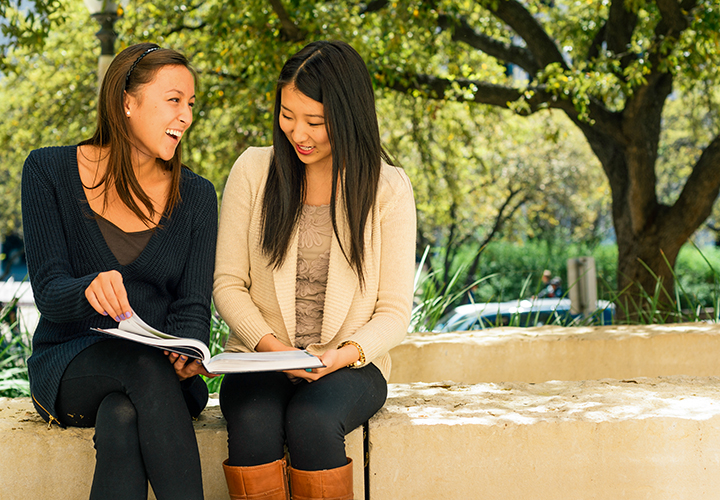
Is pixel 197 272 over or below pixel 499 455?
over

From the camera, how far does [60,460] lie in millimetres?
2084

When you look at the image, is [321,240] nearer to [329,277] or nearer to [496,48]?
[329,277]

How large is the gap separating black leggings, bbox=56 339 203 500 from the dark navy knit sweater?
9cm

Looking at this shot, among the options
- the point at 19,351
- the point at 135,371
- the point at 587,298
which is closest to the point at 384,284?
the point at 135,371

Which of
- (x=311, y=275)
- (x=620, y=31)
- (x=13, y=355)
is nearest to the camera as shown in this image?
(x=311, y=275)

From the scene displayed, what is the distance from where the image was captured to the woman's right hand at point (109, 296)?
1.74 meters

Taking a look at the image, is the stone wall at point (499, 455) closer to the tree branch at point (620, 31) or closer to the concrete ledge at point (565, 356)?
the concrete ledge at point (565, 356)

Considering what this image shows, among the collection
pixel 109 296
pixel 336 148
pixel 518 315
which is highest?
pixel 336 148

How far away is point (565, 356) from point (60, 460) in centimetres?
233

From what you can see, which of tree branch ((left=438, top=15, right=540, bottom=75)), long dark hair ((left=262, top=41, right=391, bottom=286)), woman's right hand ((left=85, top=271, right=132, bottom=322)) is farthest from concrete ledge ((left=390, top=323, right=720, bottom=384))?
tree branch ((left=438, top=15, right=540, bottom=75))

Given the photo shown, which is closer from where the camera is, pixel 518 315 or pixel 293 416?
pixel 293 416

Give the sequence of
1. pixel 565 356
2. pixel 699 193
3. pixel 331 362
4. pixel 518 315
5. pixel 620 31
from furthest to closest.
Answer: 1. pixel 620 31
2. pixel 699 193
3. pixel 518 315
4. pixel 565 356
5. pixel 331 362

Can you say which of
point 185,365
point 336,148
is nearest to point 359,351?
point 185,365

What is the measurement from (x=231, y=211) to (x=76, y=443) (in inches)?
35.1
